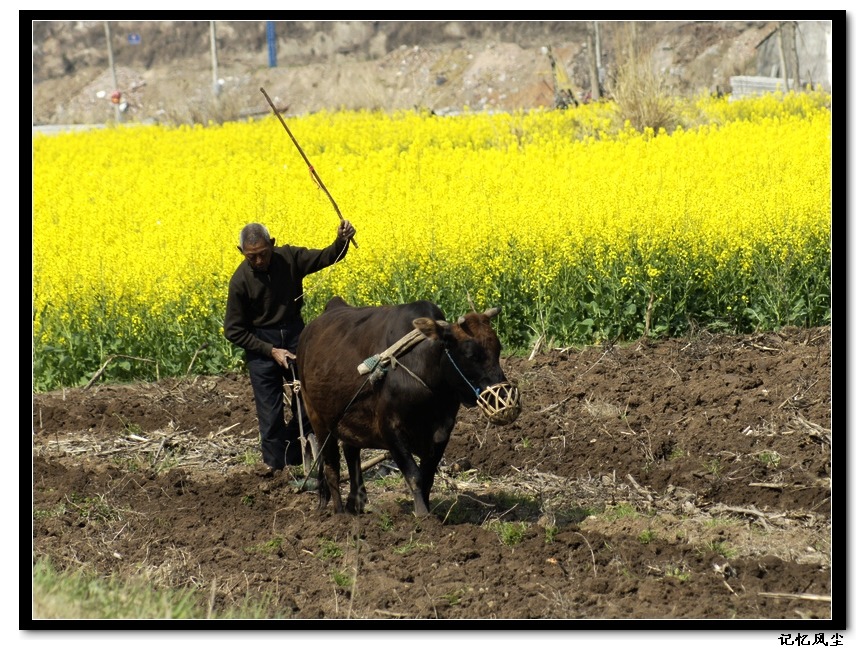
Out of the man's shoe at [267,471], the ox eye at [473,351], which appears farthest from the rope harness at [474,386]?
the man's shoe at [267,471]

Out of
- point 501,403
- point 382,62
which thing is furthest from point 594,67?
point 501,403

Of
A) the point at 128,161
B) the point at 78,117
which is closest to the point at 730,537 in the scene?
the point at 128,161

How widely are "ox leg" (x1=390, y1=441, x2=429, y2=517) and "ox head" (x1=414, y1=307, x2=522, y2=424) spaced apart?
0.68m

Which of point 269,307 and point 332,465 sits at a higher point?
point 269,307

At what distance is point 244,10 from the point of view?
904 centimetres

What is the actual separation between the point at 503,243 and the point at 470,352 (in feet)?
22.4

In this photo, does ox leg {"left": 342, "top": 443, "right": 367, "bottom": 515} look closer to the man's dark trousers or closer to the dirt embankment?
the man's dark trousers

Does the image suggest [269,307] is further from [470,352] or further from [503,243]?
[503,243]

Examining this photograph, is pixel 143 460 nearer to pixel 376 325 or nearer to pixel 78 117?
pixel 376 325

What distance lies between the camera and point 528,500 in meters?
10.2

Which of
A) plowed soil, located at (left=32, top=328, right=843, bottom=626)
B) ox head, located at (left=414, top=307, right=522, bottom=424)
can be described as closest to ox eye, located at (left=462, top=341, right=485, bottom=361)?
ox head, located at (left=414, top=307, right=522, bottom=424)

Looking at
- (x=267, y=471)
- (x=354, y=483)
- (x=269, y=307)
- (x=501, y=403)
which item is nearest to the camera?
(x=501, y=403)

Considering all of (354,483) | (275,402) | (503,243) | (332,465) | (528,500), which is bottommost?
(528,500)

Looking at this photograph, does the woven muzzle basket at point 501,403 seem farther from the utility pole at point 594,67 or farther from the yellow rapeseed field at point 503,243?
the utility pole at point 594,67
